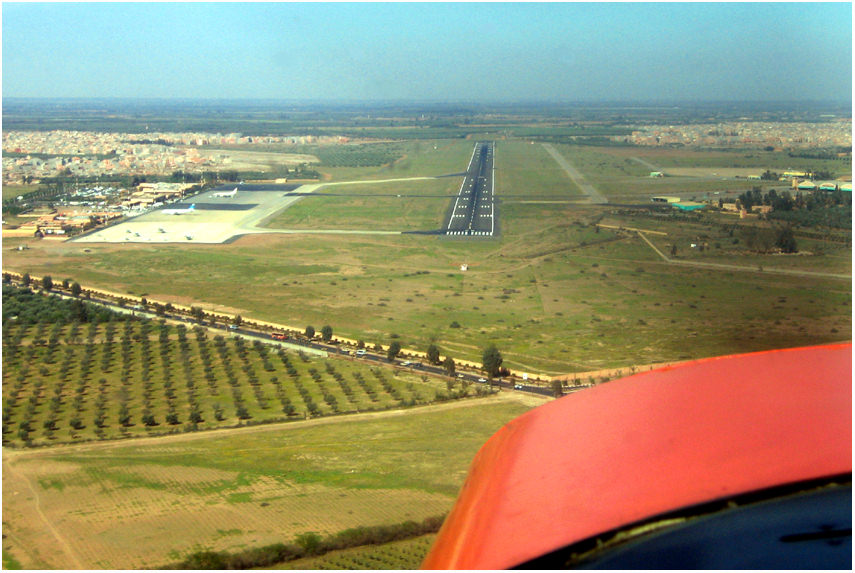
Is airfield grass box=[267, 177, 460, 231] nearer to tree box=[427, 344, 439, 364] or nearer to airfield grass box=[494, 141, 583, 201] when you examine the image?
airfield grass box=[494, 141, 583, 201]

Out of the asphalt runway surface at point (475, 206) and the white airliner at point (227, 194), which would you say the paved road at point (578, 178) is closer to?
the asphalt runway surface at point (475, 206)

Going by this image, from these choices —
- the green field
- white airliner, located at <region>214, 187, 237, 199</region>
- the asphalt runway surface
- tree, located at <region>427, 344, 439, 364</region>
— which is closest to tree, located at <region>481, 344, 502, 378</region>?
the green field

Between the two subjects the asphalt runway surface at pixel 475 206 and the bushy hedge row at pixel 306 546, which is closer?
the bushy hedge row at pixel 306 546

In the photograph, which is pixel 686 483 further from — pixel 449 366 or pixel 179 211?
pixel 179 211

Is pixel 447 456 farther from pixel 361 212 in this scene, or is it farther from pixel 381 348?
pixel 361 212

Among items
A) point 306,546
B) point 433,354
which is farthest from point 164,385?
point 306,546

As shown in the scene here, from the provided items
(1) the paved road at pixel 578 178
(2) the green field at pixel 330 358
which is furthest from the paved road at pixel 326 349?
(1) the paved road at pixel 578 178
